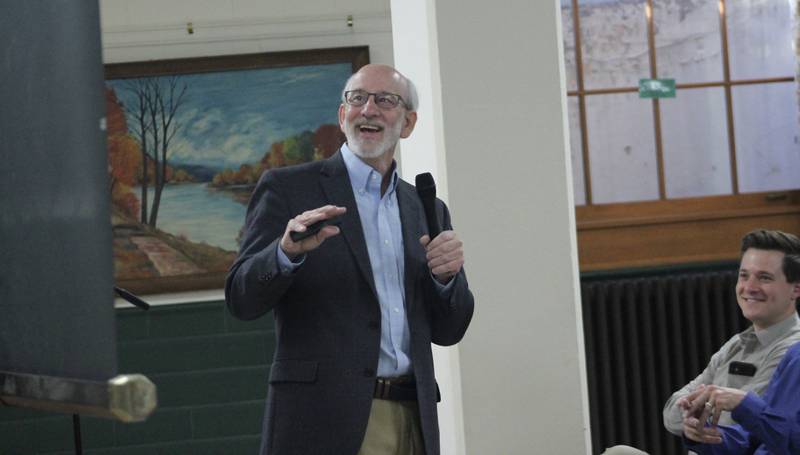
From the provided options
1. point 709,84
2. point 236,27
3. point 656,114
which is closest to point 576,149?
point 656,114

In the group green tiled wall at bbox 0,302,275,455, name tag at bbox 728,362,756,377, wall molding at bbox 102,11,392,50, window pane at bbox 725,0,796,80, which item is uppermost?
wall molding at bbox 102,11,392,50

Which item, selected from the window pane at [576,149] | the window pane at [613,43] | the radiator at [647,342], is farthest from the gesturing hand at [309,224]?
the window pane at [613,43]

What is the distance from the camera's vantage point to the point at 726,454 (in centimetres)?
335

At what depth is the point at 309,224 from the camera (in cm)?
203

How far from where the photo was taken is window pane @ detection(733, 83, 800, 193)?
5953mm

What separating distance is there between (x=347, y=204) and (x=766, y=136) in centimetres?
408

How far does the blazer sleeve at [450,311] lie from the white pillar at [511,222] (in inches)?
56.1

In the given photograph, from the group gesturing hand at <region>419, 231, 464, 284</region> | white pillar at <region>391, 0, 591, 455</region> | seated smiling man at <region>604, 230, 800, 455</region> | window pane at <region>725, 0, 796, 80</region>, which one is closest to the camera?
gesturing hand at <region>419, 231, 464, 284</region>

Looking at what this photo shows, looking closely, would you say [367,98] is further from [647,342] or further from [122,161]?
[122,161]

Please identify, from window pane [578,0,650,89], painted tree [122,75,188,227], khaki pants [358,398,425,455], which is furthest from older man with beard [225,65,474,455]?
painted tree [122,75,188,227]

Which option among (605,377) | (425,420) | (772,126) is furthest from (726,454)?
(772,126)

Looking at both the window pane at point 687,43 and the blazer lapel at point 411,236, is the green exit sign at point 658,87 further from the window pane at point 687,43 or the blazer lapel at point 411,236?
the blazer lapel at point 411,236

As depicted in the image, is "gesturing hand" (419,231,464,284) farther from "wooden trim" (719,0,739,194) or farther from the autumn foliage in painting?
the autumn foliage in painting

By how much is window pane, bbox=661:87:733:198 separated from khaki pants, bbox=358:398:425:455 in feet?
12.8
